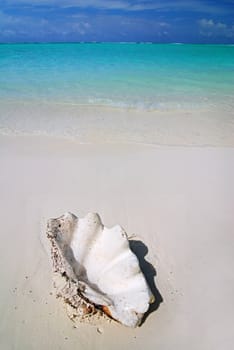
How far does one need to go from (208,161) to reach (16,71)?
47.2ft

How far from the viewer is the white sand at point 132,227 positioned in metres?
2.65

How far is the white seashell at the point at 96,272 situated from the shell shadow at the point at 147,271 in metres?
0.31

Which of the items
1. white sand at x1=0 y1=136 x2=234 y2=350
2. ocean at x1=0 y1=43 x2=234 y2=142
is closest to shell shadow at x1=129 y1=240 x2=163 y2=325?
white sand at x1=0 y1=136 x2=234 y2=350

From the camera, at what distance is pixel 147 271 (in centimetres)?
327

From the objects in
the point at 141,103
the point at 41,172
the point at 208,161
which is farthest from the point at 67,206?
the point at 141,103

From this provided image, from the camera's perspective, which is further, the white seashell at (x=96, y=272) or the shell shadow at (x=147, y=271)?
the shell shadow at (x=147, y=271)

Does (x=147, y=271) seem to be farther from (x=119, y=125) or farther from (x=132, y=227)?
(x=119, y=125)

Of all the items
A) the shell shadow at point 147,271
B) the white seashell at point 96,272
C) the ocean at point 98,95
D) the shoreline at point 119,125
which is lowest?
the ocean at point 98,95

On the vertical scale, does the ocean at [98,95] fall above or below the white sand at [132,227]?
below

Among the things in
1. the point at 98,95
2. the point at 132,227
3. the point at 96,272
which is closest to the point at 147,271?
the point at 96,272

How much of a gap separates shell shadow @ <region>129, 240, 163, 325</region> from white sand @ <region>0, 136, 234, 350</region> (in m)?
0.04

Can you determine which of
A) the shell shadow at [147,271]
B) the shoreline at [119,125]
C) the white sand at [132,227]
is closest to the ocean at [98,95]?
the shoreline at [119,125]

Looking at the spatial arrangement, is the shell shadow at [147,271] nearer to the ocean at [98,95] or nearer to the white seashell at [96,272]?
the white seashell at [96,272]

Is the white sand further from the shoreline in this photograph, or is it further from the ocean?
the ocean
